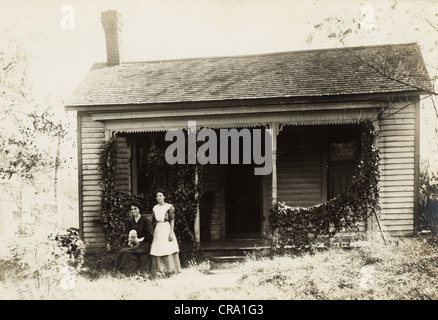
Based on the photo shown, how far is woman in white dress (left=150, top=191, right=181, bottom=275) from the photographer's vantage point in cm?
724

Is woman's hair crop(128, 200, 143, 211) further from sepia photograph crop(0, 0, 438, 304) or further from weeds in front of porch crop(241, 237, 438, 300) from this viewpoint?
weeds in front of porch crop(241, 237, 438, 300)

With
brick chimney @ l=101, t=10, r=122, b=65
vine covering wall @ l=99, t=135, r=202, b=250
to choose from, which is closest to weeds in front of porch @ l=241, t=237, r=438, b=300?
vine covering wall @ l=99, t=135, r=202, b=250

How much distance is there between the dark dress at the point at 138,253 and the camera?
7395mm

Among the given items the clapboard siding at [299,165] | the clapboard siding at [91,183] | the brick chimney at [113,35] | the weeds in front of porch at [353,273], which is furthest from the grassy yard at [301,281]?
the brick chimney at [113,35]

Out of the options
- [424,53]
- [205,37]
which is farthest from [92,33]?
[424,53]

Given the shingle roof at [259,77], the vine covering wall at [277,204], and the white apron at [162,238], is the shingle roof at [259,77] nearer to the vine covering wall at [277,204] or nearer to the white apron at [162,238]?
the vine covering wall at [277,204]

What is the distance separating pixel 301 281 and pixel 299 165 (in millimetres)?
3521

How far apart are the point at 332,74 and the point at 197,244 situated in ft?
16.3

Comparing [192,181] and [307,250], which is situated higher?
[192,181]

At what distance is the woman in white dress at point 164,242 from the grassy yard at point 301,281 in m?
0.23

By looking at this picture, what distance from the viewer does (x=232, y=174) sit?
9.91 meters

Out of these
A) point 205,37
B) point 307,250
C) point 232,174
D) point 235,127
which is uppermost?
point 205,37

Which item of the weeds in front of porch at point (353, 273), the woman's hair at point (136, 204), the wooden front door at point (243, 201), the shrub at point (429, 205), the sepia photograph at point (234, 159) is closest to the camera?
the weeds in front of porch at point (353, 273)
